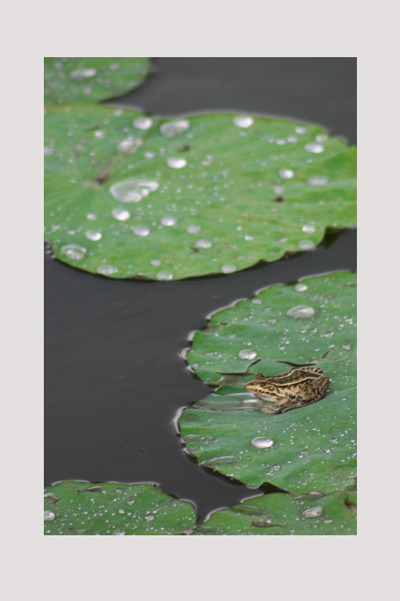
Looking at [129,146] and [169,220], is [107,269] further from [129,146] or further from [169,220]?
[129,146]

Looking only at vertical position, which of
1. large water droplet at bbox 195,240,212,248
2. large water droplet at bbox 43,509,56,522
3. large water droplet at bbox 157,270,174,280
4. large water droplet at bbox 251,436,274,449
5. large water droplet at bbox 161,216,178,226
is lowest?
large water droplet at bbox 43,509,56,522

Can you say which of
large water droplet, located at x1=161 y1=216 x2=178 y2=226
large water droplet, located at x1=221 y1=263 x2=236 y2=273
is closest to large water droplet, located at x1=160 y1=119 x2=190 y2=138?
large water droplet, located at x1=161 y1=216 x2=178 y2=226

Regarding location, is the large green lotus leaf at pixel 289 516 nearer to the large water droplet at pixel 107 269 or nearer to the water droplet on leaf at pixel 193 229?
the large water droplet at pixel 107 269

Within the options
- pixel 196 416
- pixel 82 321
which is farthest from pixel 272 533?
pixel 82 321

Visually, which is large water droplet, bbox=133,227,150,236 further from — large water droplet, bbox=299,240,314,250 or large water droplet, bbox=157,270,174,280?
large water droplet, bbox=299,240,314,250

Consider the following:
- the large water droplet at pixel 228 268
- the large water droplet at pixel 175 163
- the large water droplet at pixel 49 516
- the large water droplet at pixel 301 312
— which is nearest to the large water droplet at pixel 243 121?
the large water droplet at pixel 175 163
